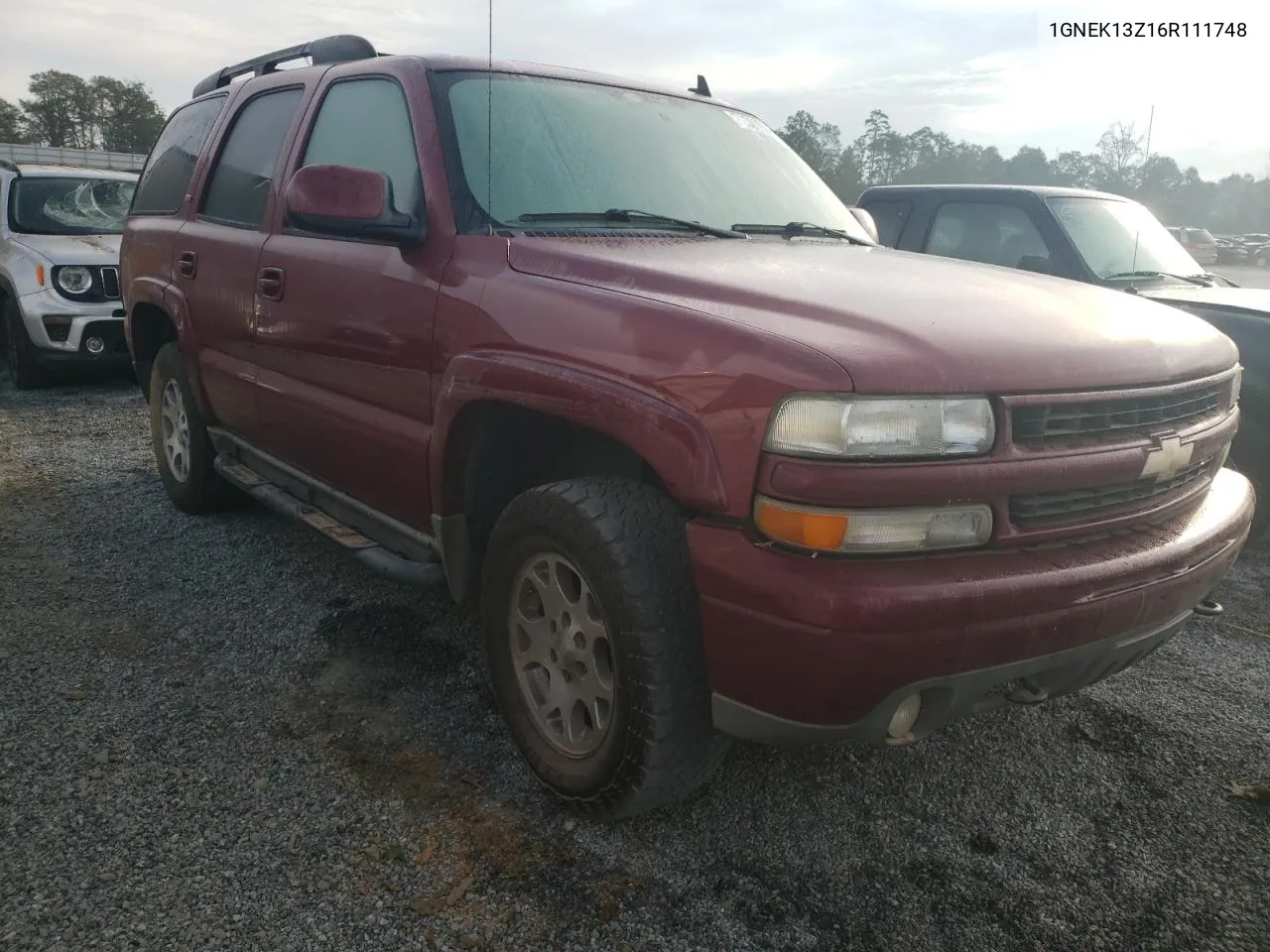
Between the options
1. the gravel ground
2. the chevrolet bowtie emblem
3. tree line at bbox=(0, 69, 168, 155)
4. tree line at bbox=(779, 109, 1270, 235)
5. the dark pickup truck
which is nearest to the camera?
the gravel ground

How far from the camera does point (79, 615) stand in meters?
3.56

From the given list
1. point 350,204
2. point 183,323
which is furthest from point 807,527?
point 183,323

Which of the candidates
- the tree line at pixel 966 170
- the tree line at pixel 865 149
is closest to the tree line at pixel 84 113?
the tree line at pixel 865 149

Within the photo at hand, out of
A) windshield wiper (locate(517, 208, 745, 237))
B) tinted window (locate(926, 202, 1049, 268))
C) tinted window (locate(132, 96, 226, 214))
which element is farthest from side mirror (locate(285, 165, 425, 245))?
tinted window (locate(926, 202, 1049, 268))

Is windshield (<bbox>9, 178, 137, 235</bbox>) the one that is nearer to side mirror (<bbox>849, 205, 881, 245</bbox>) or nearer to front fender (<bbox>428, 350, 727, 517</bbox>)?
side mirror (<bbox>849, 205, 881, 245</bbox>)

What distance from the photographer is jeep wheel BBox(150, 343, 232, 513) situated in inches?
175

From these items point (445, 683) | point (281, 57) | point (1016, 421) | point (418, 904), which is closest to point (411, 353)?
point (445, 683)

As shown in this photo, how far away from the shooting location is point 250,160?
3945mm

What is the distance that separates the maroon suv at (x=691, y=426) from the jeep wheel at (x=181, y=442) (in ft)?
3.32

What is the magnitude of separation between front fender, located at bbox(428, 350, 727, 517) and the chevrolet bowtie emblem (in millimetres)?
1008

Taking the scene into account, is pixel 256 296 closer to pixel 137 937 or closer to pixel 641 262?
pixel 641 262

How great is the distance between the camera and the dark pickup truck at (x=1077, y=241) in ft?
15.5

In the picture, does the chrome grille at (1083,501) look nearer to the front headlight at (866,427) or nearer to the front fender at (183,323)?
the front headlight at (866,427)

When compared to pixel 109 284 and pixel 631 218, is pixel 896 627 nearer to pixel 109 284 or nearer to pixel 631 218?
pixel 631 218
